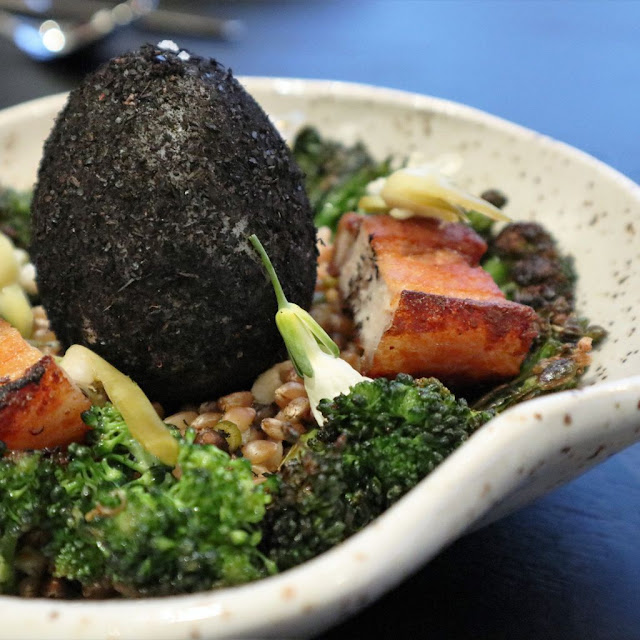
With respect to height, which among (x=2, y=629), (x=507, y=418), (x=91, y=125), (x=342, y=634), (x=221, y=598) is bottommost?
(x=342, y=634)

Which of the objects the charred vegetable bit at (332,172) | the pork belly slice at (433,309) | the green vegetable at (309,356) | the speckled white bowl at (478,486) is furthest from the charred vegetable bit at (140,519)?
the charred vegetable bit at (332,172)

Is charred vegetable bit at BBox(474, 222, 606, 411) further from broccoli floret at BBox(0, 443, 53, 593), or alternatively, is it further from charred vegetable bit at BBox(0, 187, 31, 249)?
charred vegetable bit at BBox(0, 187, 31, 249)

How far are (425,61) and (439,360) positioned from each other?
15.7 ft

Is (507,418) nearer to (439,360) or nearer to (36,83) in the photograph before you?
(439,360)

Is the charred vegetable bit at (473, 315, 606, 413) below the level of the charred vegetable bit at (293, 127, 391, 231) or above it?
below

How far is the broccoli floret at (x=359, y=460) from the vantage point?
174cm

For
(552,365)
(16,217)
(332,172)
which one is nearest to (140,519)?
(552,365)

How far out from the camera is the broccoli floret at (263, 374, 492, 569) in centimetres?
174

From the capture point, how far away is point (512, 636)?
77.0 inches

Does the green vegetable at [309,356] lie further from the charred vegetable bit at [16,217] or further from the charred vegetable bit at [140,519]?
the charred vegetable bit at [16,217]

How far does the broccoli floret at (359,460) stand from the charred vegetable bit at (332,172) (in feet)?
5.02

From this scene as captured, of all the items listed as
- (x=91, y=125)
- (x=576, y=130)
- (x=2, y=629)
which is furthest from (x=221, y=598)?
(x=576, y=130)

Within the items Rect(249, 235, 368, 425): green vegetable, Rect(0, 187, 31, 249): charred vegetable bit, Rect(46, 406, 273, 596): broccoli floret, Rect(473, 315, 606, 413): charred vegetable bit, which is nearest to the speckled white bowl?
Rect(473, 315, 606, 413): charred vegetable bit

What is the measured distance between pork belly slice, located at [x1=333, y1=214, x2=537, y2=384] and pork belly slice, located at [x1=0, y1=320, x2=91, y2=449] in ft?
3.05
